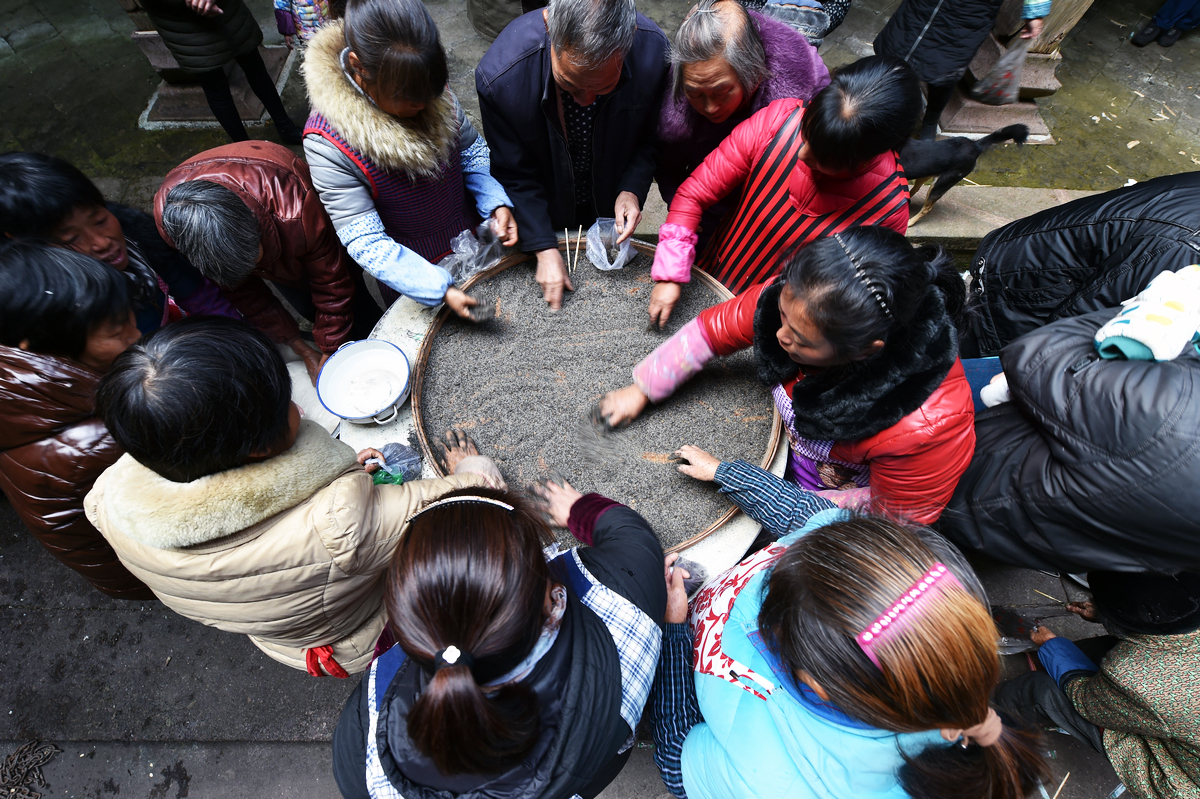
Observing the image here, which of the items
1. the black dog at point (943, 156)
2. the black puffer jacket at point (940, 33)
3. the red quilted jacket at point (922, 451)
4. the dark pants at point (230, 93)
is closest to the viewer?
the red quilted jacket at point (922, 451)

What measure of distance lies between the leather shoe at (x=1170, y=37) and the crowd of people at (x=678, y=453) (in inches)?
176

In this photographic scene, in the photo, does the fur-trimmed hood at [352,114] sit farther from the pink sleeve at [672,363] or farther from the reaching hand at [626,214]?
the pink sleeve at [672,363]

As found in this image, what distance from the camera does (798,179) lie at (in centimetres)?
154

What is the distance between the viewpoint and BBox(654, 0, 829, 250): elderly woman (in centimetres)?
156

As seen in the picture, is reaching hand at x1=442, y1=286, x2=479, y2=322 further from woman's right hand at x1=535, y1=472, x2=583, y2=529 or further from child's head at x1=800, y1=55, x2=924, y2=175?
child's head at x1=800, y1=55, x2=924, y2=175

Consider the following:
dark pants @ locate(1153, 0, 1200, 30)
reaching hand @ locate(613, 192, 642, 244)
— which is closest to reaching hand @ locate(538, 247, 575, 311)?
reaching hand @ locate(613, 192, 642, 244)

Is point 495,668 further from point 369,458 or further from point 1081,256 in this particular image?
point 1081,256

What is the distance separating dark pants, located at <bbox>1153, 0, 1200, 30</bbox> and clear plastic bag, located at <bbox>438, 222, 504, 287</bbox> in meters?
5.67

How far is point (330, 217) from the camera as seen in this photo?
1.61 meters

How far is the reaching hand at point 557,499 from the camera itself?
52.4 inches

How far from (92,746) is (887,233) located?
3.01 meters

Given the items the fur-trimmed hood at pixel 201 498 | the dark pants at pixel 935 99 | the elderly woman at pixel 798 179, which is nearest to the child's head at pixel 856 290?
the elderly woman at pixel 798 179

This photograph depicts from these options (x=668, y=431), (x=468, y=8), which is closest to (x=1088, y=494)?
(x=668, y=431)

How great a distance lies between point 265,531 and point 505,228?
1.17 metres
